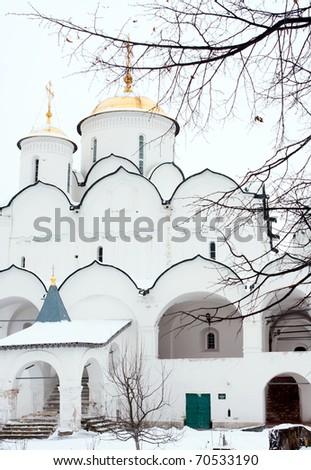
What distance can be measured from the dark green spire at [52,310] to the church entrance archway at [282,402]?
21.2 ft

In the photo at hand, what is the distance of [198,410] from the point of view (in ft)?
53.1

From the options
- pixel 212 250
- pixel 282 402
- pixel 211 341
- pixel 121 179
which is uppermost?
pixel 121 179

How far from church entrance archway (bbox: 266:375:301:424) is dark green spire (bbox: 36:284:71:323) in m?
6.46

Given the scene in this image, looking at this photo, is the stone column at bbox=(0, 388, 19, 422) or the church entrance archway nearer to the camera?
the stone column at bbox=(0, 388, 19, 422)

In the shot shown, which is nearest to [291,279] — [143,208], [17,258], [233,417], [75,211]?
[233,417]

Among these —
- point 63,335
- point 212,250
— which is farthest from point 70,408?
point 212,250

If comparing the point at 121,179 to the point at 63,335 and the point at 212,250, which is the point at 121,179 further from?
the point at 63,335

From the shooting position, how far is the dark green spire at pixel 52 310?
15930 millimetres

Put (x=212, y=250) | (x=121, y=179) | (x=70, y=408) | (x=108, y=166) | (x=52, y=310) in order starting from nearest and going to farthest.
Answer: (x=70, y=408) → (x=52, y=310) → (x=212, y=250) → (x=121, y=179) → (x=108, y=166)

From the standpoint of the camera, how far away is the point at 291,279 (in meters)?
16.2

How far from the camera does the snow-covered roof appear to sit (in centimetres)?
1441

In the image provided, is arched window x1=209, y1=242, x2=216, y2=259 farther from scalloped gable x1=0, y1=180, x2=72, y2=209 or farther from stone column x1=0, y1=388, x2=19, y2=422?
stone column x1=0, y1=388, x2=19, y2=422

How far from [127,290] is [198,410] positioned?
3.62 m

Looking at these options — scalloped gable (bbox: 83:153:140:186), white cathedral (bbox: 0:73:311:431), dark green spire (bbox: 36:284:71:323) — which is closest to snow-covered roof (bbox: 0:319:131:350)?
white cathedral (bbox: 0:73:311:431)
